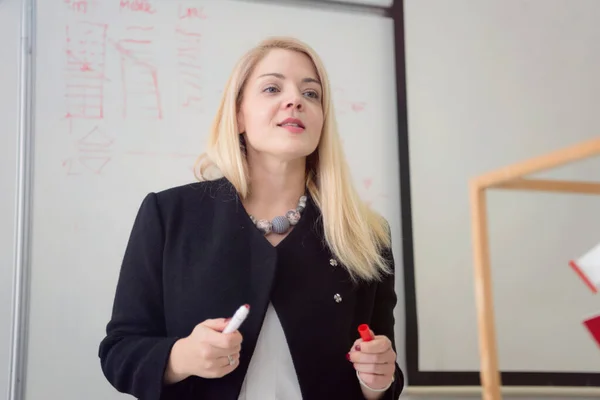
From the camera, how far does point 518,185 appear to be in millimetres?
512

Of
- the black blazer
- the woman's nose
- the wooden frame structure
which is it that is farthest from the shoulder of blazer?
the wooden frame structure

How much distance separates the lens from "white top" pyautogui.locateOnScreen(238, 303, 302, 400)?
29.0 inches

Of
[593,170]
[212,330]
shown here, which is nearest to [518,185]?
[212,330]

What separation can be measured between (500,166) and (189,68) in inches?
29.5

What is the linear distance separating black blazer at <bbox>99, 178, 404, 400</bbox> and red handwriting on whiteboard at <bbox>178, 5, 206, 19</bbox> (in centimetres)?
45

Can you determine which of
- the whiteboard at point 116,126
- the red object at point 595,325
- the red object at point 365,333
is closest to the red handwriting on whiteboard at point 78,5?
the whiteboard at point 116,126

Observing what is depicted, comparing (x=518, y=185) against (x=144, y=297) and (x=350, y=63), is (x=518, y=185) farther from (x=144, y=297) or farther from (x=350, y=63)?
(x=350, y=63)

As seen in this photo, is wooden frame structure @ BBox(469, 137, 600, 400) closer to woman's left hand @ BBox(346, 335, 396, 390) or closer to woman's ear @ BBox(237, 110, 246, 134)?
woman's left hand @ BBox(346, 335, 396, 390)

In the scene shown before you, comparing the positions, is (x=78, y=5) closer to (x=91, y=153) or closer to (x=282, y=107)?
(x=91, y=153)

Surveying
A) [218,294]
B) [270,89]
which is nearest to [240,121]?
[270,89]

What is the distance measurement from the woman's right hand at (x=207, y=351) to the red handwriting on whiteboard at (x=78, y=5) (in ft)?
2.32

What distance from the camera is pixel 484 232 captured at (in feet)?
1.65

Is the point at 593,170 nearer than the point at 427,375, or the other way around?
the point at 427,375

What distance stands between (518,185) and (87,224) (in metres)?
0.77
